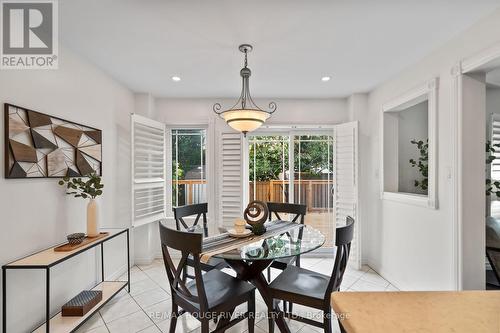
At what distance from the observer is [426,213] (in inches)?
102

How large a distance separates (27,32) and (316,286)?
2.99 metres

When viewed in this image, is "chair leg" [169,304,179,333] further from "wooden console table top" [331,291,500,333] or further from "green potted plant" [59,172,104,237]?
"wooden console table top" [331,291,500,333]

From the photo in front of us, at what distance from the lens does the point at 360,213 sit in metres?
3.69

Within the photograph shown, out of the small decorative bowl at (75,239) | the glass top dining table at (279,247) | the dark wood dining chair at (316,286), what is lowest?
the dark wood dining chair at (316,286)

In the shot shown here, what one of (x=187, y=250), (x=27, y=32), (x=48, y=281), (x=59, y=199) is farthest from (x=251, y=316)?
(x=27, y=32)

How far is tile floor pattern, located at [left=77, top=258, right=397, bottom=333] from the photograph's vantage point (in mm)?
2279

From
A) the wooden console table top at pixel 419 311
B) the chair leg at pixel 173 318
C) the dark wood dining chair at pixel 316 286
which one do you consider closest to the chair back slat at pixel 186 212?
the chair leg at pixel 173 318

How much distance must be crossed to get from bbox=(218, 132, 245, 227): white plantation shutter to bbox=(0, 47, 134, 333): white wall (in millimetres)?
1337

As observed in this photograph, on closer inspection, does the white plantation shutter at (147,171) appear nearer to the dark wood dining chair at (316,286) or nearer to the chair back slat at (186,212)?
the chair back slat at (186,212)

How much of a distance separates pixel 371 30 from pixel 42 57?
9.04 feet

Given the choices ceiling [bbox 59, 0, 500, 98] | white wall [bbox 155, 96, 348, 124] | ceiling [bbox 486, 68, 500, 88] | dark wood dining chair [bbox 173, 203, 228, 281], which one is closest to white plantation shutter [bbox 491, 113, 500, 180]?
ceiling [bbox 486, 68, 500, 88]

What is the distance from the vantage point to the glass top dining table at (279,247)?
1.87 meters

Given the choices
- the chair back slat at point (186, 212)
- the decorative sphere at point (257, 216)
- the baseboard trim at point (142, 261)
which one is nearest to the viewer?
the decorative sphere at point (257, 216)

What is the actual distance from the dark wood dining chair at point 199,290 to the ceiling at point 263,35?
1565 mm
